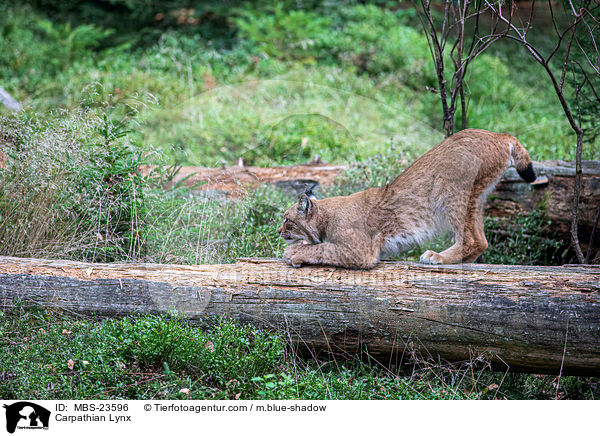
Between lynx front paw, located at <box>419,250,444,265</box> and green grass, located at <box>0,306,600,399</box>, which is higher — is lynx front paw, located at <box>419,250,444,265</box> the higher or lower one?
the higher one

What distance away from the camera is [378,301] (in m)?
4.71

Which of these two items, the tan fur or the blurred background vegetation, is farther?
the tan fur

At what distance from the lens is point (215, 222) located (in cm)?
674

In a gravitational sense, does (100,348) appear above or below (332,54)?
below

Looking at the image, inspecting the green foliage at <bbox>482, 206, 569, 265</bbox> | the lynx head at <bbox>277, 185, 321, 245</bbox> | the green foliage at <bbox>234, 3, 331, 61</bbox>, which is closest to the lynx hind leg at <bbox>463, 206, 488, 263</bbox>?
the green foliage at <bbox>482, 206, 569, 265</bbox>

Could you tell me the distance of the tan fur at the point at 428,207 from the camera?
549 centimetres

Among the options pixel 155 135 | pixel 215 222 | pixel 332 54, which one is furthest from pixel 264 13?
pixel 215 222

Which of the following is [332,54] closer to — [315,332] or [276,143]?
[276,143]

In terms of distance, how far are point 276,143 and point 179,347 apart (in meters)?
5.88

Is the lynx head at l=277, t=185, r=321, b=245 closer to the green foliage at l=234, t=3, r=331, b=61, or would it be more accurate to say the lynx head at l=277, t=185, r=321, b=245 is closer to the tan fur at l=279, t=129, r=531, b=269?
the tan fur at l=279, t=129, r=531, b=269

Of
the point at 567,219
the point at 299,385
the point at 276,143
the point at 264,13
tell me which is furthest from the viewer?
the point at 264,13

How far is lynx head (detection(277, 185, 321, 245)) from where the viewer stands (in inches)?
219

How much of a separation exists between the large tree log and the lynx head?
0.58 m
